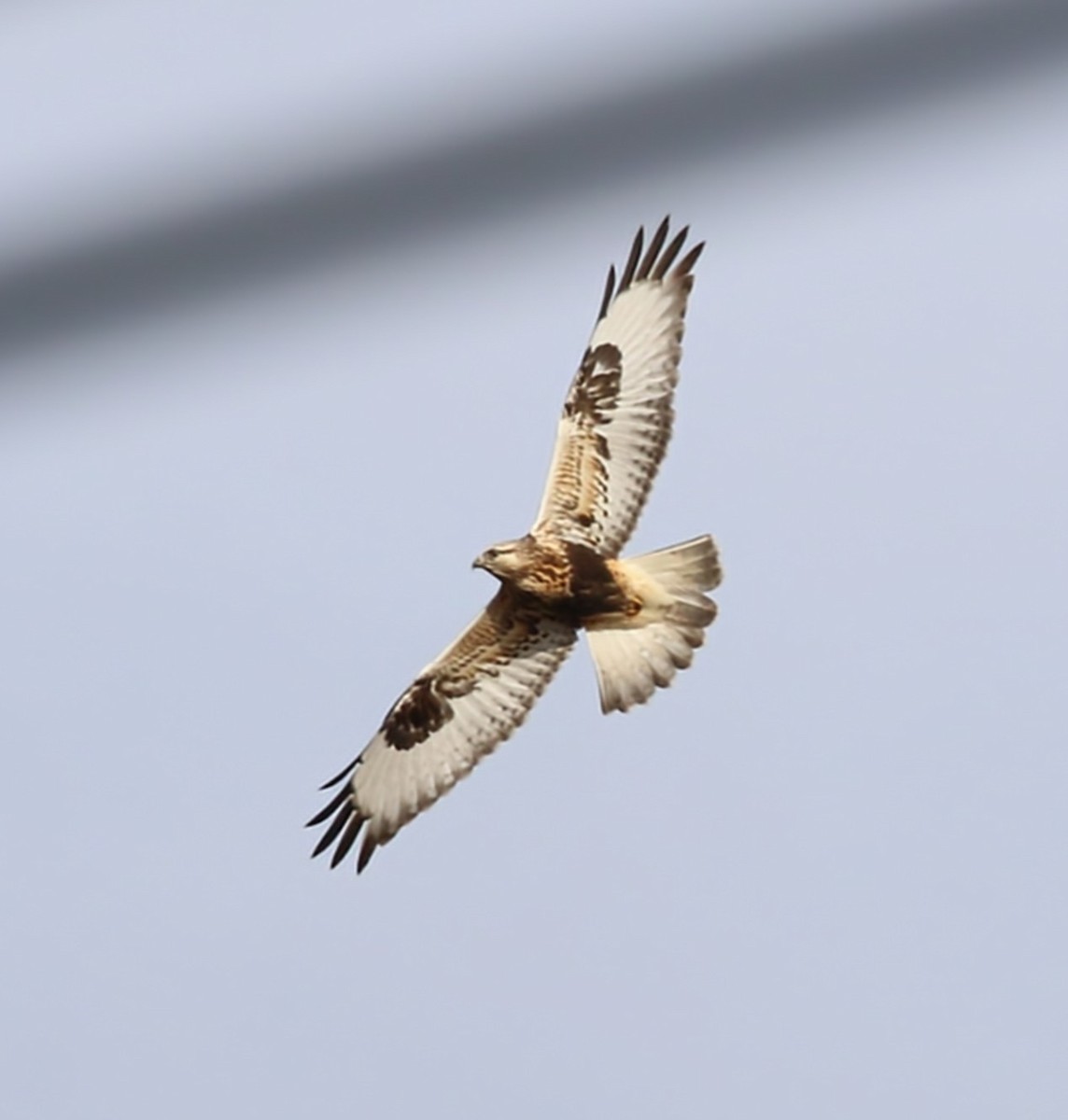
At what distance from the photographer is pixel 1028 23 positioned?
102cm

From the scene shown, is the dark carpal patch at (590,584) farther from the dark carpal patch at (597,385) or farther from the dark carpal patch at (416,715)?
the dark carpal patch at (416,715)

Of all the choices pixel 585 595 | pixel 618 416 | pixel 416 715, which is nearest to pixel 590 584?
pixel 585 595

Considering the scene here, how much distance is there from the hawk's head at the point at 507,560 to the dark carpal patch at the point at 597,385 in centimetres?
52

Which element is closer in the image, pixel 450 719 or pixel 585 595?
pixel 585 595

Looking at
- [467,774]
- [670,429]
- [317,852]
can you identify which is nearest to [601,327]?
[670,429]

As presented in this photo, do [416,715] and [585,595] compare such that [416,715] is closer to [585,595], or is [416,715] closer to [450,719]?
[450,719]

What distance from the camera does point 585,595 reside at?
20.4ft

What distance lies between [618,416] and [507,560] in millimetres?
622

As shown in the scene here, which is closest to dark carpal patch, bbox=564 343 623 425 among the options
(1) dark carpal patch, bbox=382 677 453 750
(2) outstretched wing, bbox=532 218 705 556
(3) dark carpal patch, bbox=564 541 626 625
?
(2) outstretched wing, bbox=532 218 705 556

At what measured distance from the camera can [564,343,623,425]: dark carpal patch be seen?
6453 mm

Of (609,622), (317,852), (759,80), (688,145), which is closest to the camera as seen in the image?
(759,80)

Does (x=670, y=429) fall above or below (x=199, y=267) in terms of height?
above

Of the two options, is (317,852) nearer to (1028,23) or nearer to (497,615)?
(497,615)

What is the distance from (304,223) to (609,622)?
5.35 m
